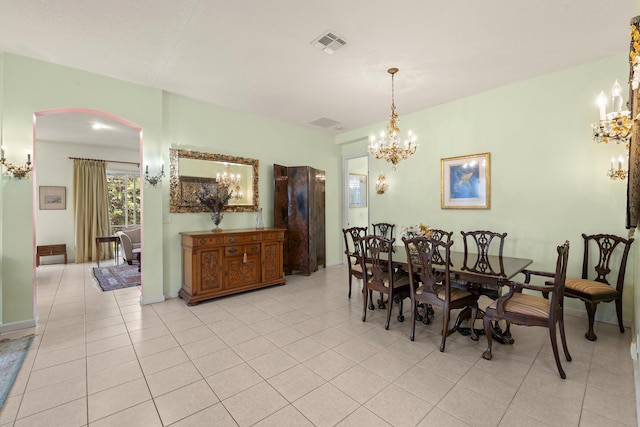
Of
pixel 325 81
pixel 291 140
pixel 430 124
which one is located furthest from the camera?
pixel 291 140

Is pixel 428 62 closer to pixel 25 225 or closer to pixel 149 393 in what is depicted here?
pixel 149 393

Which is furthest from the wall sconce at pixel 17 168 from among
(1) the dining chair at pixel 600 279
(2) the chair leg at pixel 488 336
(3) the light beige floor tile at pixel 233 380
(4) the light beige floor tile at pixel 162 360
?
(1) the dining chair at pixel 600 279

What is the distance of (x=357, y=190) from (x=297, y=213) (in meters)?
2.77

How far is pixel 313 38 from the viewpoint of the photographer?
283cm

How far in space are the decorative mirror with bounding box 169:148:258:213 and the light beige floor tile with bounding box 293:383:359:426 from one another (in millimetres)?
3436

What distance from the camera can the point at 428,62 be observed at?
3307mm

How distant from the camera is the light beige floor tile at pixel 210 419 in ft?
5.69

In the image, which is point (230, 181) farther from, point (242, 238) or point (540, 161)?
point (540, 161)

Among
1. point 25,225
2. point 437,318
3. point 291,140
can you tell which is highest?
point 291,140

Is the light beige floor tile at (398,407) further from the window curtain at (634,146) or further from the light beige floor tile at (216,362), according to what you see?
the window curtain at (634,146)

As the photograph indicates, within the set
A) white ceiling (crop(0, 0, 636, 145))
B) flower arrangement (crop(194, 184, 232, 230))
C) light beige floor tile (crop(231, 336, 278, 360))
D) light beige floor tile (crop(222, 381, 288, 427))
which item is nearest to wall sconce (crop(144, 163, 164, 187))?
flower arrangement (crop(194, 184, 232, 230))

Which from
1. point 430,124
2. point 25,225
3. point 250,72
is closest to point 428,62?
point 430,124

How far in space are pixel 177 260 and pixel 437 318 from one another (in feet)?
12.7

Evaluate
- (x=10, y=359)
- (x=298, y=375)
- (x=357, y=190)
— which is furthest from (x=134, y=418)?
→ (x=357, y=190)
